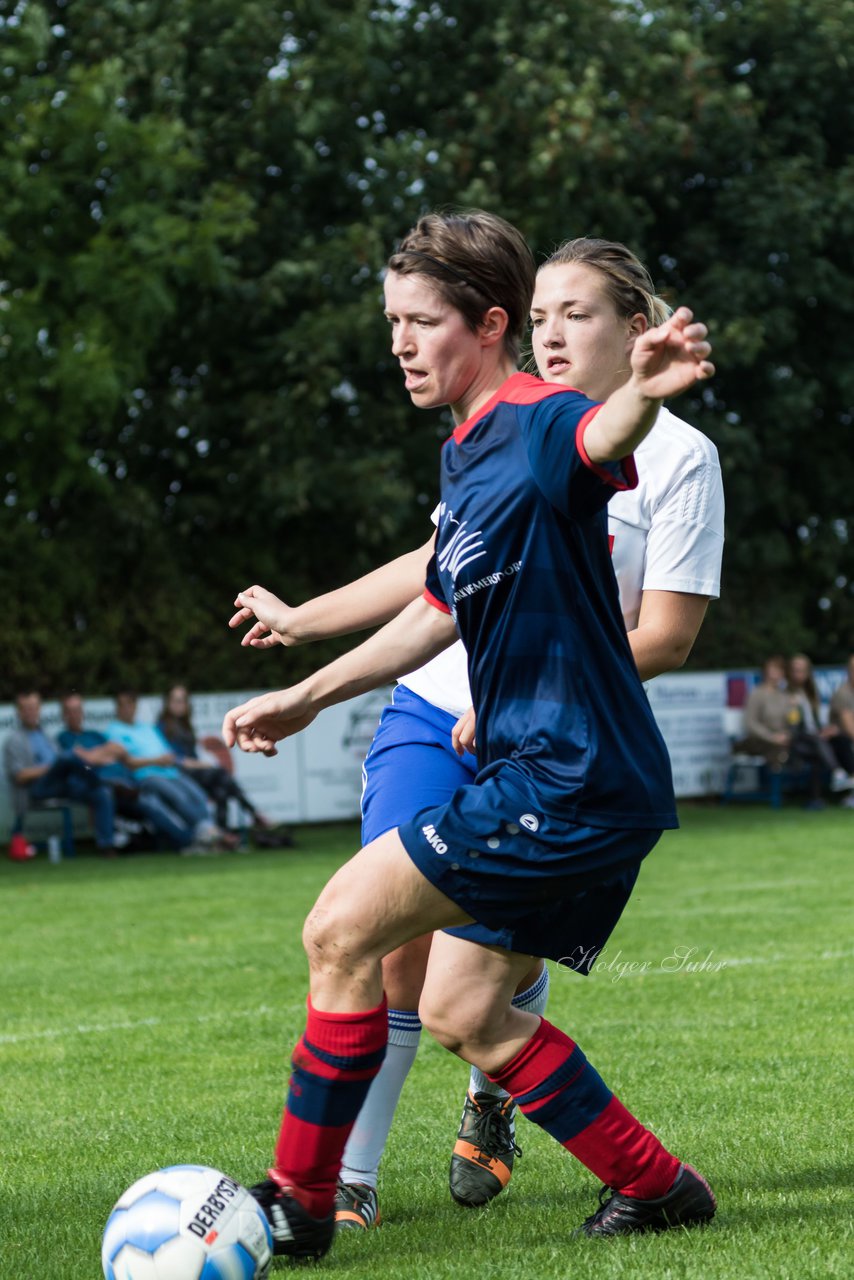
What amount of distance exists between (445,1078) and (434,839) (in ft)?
9.19

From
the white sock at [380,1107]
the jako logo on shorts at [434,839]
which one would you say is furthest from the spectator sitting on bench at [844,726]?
the jako logo on shorts at [434,839]

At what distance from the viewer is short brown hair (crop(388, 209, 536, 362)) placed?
3.57 meters

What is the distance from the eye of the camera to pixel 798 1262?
3.45 metres

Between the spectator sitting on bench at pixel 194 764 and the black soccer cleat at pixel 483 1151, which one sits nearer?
the black soccer cleat at pixel 483 1151

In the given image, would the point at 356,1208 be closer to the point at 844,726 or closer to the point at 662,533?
the point at 662,533

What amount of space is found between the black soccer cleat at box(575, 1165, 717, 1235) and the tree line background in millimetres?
13832

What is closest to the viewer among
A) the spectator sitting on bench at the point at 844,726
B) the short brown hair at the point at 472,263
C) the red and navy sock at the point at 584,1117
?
the short brown hair at the point at 472,263

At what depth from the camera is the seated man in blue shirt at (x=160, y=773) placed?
1695cm

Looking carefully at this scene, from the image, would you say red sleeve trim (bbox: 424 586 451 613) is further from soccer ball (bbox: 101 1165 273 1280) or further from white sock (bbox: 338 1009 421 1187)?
soccer ball (bbox: 101 1165 273 1280)

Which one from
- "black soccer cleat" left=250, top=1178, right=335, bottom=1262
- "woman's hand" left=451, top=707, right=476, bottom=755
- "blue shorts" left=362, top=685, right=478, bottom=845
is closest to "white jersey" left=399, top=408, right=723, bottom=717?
"blue shorts" left=362, top=685, right=478, bottom=845

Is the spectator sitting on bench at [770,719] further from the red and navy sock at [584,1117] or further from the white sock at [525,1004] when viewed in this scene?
the red and navy sock at [584,1117]

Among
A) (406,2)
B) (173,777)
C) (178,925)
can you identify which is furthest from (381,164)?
(178,925)

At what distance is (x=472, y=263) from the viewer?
3576 millimetres

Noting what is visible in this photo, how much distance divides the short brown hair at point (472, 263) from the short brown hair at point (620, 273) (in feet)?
1.71
